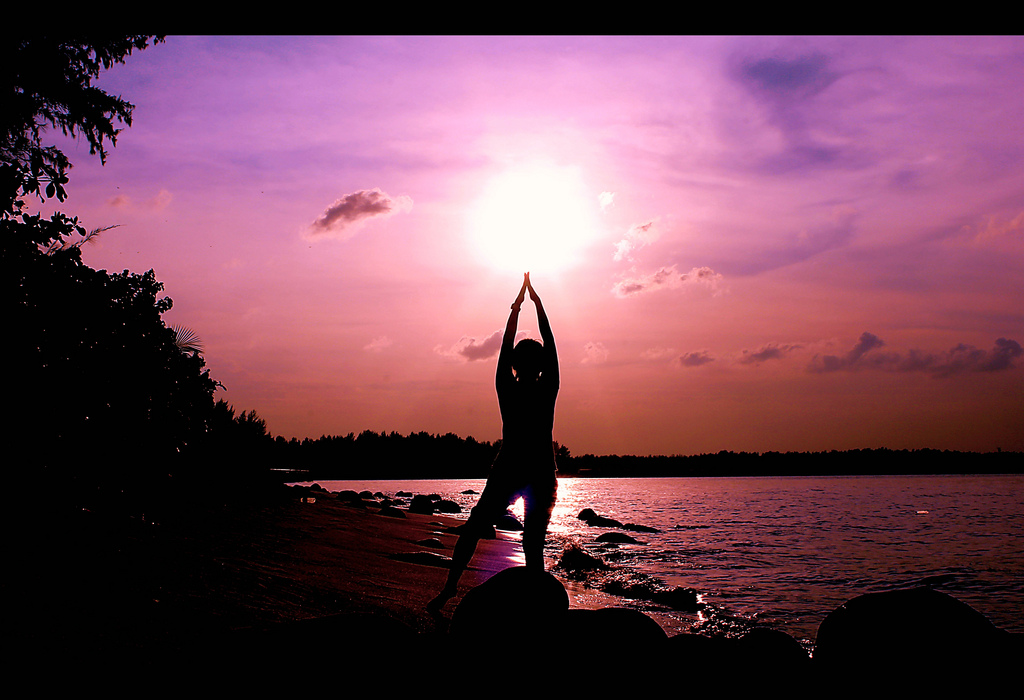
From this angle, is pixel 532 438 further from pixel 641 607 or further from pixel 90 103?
pixel 90 103

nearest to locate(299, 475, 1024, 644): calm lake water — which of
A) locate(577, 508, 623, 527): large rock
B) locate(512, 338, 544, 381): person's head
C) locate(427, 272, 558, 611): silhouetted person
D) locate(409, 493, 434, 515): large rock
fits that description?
locate(577, 508, 623, 527): large rock

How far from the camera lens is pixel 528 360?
5.05 m

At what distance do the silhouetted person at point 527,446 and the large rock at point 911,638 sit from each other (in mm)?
2110

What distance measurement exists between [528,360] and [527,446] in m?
0.70

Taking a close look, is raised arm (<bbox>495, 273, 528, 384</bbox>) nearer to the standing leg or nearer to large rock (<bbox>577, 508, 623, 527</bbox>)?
the standing leg

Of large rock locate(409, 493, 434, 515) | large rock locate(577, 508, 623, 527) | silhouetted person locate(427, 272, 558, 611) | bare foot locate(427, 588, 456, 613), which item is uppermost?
silhouetted person locate(427, 272, 558, 611)

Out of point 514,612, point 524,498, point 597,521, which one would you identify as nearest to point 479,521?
point 524,498

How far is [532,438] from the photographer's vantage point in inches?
195

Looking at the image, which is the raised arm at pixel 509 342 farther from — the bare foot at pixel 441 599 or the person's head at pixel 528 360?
the bare foot at pixel 441 599

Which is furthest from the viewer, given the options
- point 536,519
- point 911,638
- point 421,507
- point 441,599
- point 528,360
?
point 421,507

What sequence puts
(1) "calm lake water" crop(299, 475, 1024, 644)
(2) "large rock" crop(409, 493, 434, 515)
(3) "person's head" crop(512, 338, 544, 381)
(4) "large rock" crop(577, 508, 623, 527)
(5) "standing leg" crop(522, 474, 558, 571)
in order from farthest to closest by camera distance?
(2) "large rock" crop(409, 493, 434, 515)
(4) "large rock" crop(577, 508, 623, 527)
(1) "calm lake water" crop(299, 475, 1024, 644)
(3) "person's head" crop(512, 338, 544, 381)
(5) "standing leg" crop(522, 474, 558, 571)

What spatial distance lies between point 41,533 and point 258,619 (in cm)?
297

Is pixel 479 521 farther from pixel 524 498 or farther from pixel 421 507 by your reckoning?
pixel 421 507

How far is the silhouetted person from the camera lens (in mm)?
4926
